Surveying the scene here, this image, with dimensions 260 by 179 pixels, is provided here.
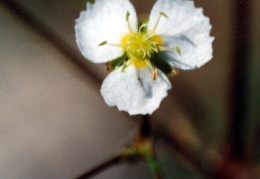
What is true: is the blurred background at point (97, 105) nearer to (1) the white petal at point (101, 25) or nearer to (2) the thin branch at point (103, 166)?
(2) the thin branch at point (103, 166)

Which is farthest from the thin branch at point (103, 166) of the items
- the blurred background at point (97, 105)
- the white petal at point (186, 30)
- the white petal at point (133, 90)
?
the white petal at point (186, 30)

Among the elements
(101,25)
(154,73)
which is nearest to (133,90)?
(154,73)

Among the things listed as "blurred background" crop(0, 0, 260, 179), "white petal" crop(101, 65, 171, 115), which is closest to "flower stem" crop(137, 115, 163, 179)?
"blurred background" crop(0, 0, 260, 179)

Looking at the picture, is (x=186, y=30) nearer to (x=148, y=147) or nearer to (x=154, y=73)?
(x=154, y=73)

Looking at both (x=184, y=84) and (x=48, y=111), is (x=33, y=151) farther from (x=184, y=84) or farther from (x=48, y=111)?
(x=184, y=84)

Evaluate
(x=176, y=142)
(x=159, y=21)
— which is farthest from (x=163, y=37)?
(x=176, y=142)

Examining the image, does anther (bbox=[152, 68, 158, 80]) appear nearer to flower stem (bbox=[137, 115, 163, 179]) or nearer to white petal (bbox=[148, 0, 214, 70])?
white petal (bbox=[148, 0, 214, 70])
